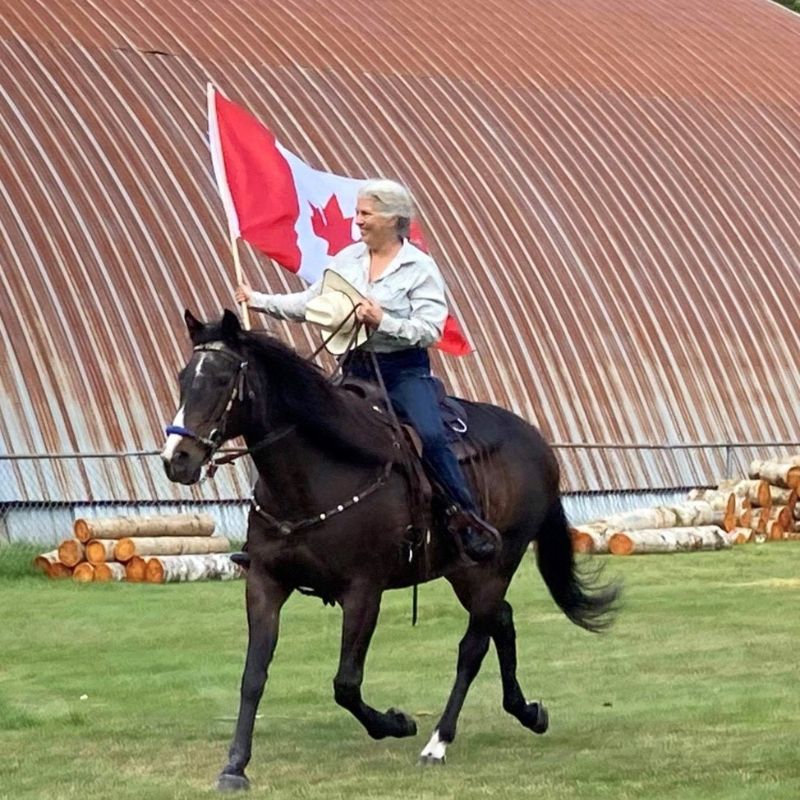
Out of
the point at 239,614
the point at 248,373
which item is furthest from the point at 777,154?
the point at 248,373

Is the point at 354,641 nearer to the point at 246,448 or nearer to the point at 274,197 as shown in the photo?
the point at 246,448

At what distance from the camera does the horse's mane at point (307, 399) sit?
30.5 ft

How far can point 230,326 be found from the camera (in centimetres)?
909

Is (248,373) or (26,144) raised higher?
(248,373)

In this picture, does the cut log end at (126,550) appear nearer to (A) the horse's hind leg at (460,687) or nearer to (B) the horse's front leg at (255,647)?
(A) the horse's hind leg at (460,687)

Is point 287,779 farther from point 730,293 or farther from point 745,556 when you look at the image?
point 730,293

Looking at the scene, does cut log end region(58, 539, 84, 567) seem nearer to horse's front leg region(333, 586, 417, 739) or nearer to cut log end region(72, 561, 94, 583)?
cut log end region(72, 561, 94, 583)

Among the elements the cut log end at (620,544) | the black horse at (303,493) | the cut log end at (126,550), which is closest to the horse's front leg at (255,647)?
the black horse at (303,493)

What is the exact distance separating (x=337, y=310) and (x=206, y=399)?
1089 millimetres

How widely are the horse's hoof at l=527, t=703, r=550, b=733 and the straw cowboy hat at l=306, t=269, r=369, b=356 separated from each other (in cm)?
215

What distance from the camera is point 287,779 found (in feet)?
29.9

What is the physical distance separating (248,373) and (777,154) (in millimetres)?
26690

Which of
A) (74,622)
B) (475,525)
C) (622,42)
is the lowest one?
(74,622)

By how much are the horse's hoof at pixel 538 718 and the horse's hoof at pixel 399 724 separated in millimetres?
706
